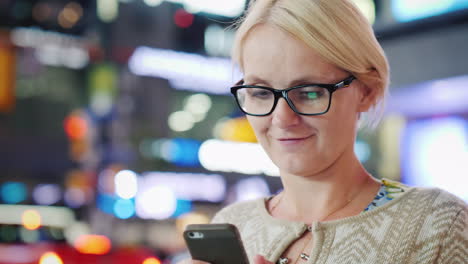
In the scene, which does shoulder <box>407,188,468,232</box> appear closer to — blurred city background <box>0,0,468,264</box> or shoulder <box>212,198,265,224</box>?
shoulder <box>212,198,265,224</box>

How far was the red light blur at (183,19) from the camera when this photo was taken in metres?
18.5

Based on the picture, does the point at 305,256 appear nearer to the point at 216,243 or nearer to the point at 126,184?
the point at 216,243

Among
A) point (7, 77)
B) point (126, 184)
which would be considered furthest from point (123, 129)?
point (7, 77)

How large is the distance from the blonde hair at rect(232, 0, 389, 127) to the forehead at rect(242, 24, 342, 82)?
0.02 meters

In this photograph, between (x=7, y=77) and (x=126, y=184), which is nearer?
(x=7, y=77)

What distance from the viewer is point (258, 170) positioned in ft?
69.7

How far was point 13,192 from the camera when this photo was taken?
1952 cm

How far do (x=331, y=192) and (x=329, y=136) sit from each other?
0.64ft

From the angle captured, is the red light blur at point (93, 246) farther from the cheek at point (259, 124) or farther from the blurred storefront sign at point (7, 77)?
the cheek at point (259, 124)

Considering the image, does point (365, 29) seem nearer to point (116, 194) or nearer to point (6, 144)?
point (116, 194)

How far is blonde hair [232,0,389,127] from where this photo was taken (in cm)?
152

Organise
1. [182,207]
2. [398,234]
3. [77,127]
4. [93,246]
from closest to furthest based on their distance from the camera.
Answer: [398,234] < [93,246] < [77,127] < [182,207]

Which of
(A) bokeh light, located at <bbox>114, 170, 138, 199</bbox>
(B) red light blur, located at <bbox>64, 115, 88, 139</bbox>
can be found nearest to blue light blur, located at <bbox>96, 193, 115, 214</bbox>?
(A) bokeh light, located at <bbox>114, 170, 138, 199</bbox>

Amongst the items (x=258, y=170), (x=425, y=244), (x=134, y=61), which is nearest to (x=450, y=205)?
(x=425, y=244)
